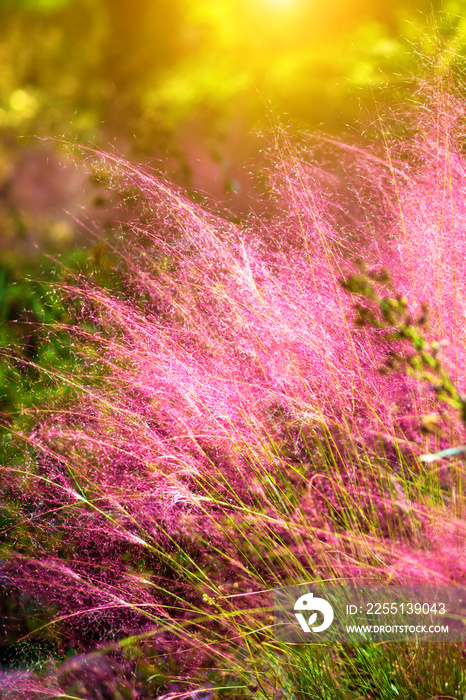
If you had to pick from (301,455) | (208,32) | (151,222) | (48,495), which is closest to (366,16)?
(208,32)

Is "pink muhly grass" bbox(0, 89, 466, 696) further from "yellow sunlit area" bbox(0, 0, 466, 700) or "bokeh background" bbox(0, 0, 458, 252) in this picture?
"bokeh background" bbox(0, 0, 458, 252)

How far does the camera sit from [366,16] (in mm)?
4871

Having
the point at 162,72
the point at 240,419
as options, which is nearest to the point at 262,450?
the point at 240,419

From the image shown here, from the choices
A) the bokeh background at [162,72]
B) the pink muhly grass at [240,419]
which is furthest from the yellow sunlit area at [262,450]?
the bokeh background at [162,72]

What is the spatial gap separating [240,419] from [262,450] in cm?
A: 11

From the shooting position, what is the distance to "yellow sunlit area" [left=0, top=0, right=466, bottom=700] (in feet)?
3.96

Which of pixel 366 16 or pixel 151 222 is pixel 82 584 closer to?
pixel 151 222

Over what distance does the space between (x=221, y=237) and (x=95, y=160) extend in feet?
1.35

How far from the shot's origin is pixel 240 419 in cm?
142

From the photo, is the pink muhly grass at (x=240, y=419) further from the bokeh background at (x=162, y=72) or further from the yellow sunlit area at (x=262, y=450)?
the bokeh background at (x=162, y=72)

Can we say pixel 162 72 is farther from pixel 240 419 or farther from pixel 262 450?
pixel 262 450

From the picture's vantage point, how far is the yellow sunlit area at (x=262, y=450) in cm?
121

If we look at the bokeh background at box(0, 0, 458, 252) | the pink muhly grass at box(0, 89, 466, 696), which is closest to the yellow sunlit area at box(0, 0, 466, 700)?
the pink muhly grass at box(0, 89, 466, 696)

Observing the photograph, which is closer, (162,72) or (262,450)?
(262,450)
